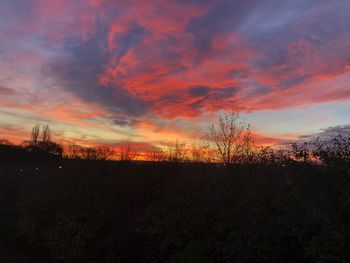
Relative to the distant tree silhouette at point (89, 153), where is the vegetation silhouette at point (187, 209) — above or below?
below

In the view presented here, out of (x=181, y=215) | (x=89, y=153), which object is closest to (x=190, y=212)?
(x=181, y=215)

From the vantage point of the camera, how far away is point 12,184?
69.1ft

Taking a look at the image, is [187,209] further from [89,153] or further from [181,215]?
[89,153]

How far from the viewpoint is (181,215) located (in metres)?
10.5

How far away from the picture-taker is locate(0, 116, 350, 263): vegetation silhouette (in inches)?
321

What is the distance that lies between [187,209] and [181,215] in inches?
11.3

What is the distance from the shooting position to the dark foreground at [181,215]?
8.10m

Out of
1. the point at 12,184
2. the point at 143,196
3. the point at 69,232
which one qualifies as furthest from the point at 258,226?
the point at 12,184

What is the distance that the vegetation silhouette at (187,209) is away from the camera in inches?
321

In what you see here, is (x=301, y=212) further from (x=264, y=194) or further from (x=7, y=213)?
(x=7, y=213)

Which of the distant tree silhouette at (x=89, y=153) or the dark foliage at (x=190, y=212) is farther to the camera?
the distant tree silhouette at (x=89, y=153)

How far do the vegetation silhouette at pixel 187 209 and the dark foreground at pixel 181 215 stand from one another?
0.09 ft

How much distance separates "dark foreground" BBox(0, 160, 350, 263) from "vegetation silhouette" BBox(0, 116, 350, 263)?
0.09ft

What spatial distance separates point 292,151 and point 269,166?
0.98 m
